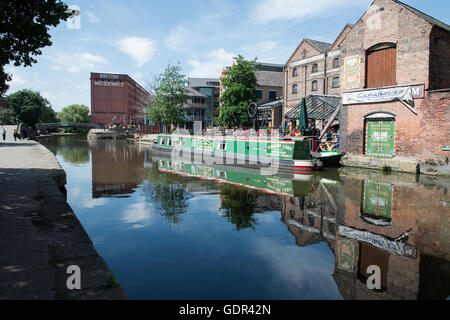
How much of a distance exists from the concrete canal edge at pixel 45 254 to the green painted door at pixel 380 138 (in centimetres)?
1447

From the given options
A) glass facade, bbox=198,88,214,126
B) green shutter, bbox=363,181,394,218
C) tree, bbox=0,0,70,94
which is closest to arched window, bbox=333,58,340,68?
green shutter, bbox=363,181,394,218

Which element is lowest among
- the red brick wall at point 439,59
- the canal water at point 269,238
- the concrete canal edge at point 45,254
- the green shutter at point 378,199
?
the canal water at point 269,238

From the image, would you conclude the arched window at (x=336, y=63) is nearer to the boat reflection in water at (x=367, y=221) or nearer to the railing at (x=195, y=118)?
the boat reflection in water at (x=367, y=221)

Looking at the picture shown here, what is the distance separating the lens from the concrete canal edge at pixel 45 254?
9.20ft

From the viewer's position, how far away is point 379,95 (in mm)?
14953

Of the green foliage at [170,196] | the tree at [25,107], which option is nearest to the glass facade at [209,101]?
the tree at [25,107]

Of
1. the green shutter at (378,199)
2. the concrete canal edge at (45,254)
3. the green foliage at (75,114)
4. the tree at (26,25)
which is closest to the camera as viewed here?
the concrete canal edge at (45,254)

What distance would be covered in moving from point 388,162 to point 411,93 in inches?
129

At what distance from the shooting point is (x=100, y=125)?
68.4 metres

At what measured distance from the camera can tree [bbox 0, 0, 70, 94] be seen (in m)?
6.32

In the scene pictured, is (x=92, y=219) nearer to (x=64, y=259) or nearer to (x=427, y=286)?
(x=64, y=259)

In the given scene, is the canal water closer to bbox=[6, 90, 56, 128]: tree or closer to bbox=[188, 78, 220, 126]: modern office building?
bbox=[188, 78, 220, 126]: modern office building

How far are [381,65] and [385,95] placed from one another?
1673 mm

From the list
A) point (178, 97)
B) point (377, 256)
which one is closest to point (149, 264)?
point (377, 256)
